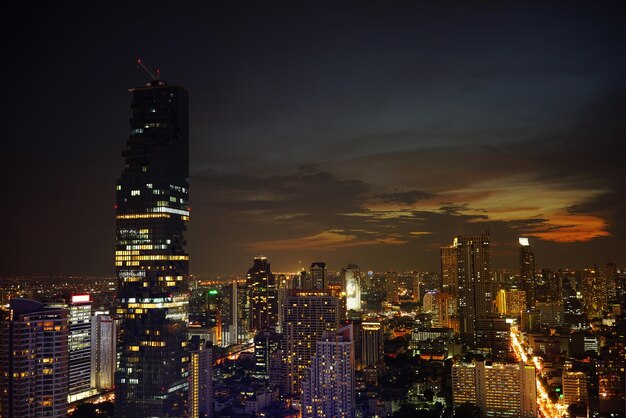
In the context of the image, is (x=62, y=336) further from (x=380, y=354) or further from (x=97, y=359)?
(x=380, y=354)

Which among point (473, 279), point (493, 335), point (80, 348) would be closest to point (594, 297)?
point (493, 335)

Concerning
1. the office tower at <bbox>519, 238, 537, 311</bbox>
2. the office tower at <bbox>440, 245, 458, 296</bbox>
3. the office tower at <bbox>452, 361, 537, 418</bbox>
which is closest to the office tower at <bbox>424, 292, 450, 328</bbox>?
the office tower at <bbox>440, 245, 458, 296</bbox>

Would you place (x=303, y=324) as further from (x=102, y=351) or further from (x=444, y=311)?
(x=444, y=311)

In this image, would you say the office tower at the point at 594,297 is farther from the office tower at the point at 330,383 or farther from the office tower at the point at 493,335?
the office tower at the point at 330,383

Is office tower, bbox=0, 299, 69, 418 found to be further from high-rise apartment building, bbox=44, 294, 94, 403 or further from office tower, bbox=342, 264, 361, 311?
office tower, bbox=342, 264, 361, 311

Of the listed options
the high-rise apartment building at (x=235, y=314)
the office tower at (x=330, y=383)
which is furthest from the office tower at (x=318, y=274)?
the office tower at (x=330, y=383)
